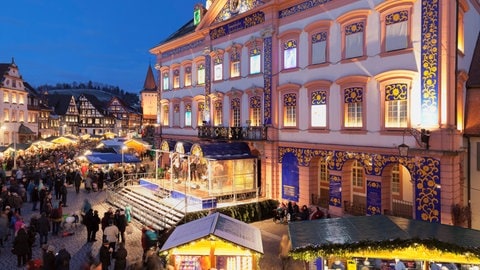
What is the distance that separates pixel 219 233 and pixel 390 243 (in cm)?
425

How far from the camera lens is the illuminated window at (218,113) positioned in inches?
1134

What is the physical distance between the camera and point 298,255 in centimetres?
916

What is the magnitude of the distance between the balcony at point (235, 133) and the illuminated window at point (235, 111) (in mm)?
1206

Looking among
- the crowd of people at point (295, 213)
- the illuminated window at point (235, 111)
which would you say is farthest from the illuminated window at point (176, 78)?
the crowd of people at point (295, 213)

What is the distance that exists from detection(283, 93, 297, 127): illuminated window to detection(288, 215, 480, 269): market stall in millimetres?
13071

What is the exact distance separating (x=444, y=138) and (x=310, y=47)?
873cm

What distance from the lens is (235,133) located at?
25578 mm

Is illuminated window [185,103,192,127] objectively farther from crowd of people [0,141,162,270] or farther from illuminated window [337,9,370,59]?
illuminated window [337,9,370,59]

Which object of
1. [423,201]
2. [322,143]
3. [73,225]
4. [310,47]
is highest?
[310,47]

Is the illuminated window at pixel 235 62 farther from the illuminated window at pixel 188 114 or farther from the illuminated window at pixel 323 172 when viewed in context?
the illuminated window at pixel 323 172

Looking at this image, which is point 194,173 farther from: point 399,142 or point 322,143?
point 399,142

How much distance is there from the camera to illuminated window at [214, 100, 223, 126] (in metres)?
28.8

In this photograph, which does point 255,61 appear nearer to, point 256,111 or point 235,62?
point 235,62

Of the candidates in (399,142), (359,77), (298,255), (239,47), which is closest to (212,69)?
(239,47)
